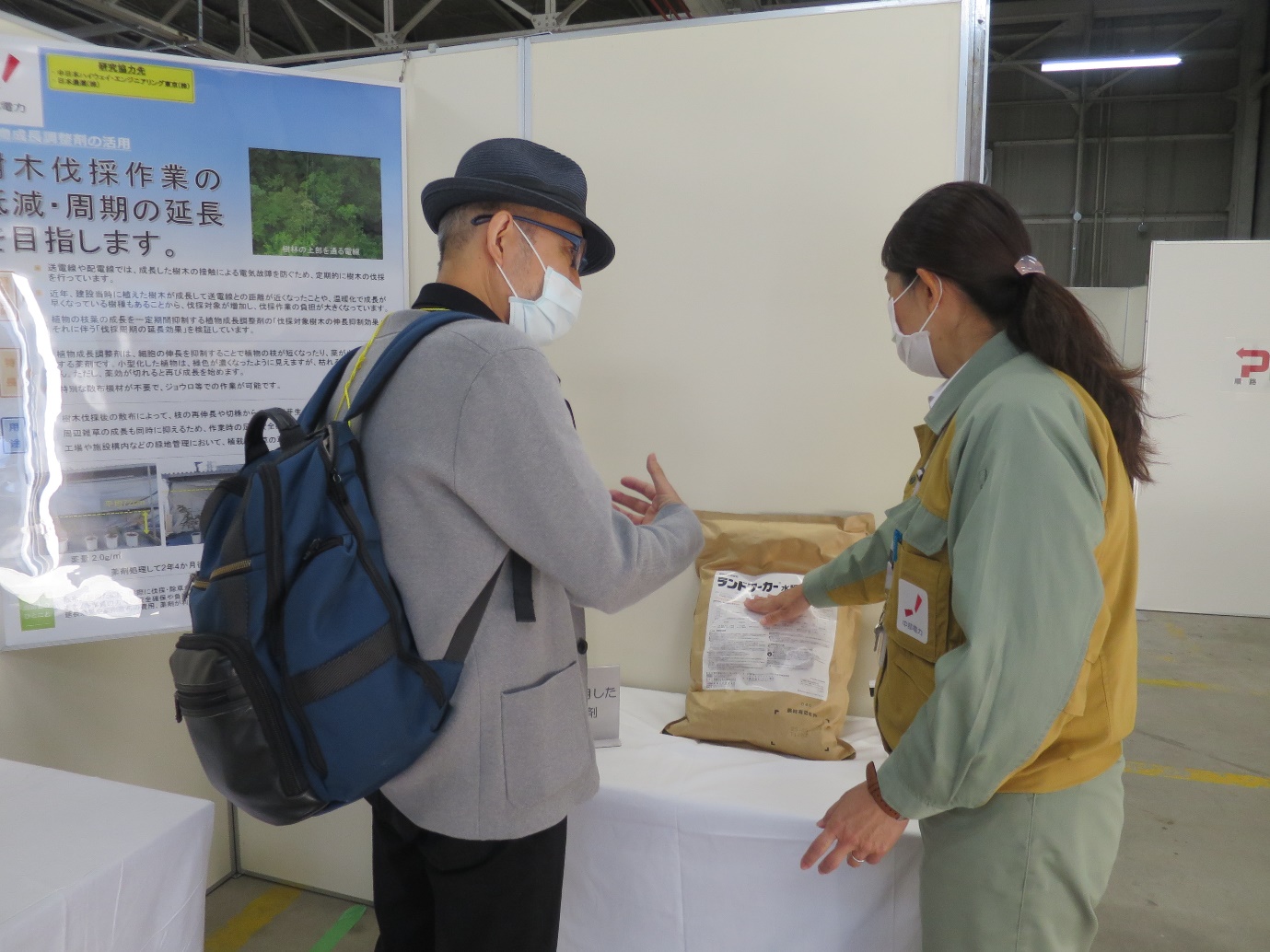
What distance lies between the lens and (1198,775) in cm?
321

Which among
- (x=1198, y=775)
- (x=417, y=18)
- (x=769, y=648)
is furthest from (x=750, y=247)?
(x=417, y=18)

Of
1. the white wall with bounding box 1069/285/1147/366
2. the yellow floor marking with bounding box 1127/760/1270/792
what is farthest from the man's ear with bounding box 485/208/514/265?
the white wall with bounding box 1069/285/1147/366

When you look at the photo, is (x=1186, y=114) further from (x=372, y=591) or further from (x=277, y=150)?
(x=372, y=591)

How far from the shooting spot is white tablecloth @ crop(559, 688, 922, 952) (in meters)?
1.42

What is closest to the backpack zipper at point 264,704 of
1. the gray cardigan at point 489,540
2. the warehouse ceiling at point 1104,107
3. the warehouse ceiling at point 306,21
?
the gray cardigan at point 489,540

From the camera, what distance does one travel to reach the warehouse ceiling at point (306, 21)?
6.08 meters

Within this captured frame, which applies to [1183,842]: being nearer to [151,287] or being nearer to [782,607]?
[782,607]

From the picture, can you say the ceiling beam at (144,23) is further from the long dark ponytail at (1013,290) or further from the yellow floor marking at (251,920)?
the long dark ponytail at (1013,290)

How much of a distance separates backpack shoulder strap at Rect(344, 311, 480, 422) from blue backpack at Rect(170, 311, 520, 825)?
0.25 feet

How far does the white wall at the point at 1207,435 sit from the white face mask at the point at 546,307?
15.4 feet

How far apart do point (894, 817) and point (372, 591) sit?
2.16 ft

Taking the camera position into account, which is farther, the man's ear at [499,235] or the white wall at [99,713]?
the white wall at [99,713]

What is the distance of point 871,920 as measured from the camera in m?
1.42

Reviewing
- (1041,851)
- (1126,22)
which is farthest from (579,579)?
(1126,22)
